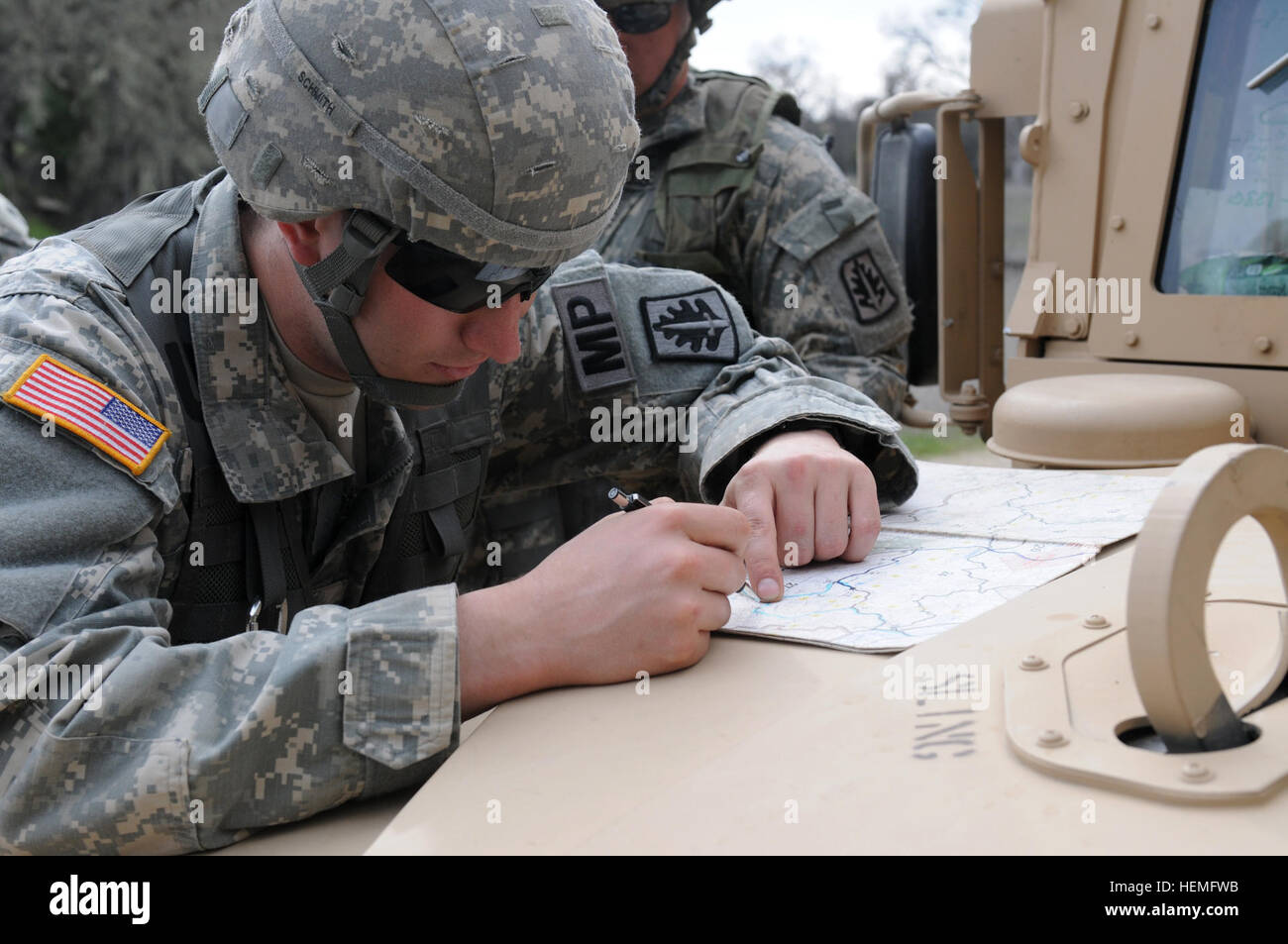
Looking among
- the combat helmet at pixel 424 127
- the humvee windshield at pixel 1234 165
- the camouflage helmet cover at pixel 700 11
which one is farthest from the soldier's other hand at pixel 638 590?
the camouflage helmet cover at pixel 700 11

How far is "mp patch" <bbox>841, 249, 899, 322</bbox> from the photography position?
3.83 metres

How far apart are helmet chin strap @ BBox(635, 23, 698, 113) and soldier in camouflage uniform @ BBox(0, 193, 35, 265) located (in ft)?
5.78

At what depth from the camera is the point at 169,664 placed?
130 cm

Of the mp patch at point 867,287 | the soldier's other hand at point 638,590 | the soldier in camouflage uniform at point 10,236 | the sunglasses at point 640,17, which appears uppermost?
the sunglasses at point 640,17

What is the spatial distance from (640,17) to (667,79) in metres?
0.22

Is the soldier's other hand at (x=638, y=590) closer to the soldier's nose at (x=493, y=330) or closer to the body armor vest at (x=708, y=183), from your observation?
the soldier's nose at (x=493, y=330)

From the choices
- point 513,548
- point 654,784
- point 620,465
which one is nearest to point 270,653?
point 654,784

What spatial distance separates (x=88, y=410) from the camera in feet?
4.59

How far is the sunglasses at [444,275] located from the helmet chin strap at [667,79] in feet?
7.91

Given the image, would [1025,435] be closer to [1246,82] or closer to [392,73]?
[1246,82]

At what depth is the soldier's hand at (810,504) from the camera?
1.75 meters

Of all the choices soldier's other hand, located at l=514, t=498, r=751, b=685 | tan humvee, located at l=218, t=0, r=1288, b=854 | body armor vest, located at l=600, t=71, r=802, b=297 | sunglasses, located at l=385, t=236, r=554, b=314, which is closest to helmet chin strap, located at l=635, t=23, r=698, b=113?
body armor vest, located at l=600, t=71, r=802, b=297

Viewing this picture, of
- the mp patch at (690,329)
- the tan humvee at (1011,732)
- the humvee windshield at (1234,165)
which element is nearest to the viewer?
the tan humvee at (1011,732)

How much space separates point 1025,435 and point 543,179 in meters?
1.11
